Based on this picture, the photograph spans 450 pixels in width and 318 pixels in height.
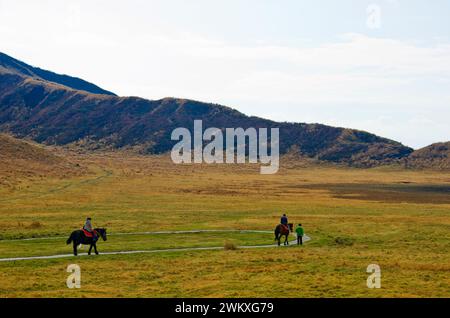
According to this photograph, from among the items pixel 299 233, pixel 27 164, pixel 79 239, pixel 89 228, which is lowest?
pixel 299 233

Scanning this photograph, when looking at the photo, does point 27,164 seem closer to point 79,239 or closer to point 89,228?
point 79,239

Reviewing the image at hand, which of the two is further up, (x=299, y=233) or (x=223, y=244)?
(x=299, y=233)

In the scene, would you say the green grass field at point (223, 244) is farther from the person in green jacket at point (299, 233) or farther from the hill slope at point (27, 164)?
the hill slope at point (27, 164)

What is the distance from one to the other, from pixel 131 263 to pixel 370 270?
46.6 feet

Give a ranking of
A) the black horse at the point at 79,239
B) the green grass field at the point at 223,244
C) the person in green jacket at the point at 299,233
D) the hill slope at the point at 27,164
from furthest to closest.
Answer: the hill slope at the point at 27,164 → the person in green jacket at the point at 299,233 → the black horse at the point at 79,239 → the green grass field at the point at 223,244

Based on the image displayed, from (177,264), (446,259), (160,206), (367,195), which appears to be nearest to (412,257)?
(446,259)

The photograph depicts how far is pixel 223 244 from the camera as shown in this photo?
139 feet

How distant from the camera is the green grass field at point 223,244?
27422mm

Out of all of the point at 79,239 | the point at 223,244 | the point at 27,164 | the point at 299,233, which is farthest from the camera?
the point at 27,164

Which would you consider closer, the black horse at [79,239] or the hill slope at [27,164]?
the black horse at [79,239]

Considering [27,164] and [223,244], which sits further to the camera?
[27,164]

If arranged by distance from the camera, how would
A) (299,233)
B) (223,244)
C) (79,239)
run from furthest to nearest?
(223,244), (299,233), (79,239)

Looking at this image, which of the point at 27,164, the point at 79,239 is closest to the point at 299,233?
the point at 79,239

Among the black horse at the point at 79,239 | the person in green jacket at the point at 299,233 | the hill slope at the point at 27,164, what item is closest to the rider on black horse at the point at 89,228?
the black horse at the point at 79,239
